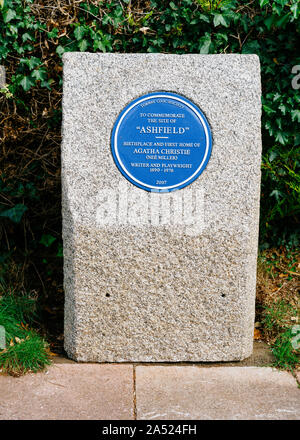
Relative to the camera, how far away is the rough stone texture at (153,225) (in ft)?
9.27

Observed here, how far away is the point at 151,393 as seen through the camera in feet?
8.57

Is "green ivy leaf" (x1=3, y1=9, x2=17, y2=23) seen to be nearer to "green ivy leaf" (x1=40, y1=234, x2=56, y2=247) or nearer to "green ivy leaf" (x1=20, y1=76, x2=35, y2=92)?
"green ivy leaf" (x1=20, y1=76, x2=35, y2=92)

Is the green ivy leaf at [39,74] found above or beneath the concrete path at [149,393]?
above

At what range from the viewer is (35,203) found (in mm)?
4059

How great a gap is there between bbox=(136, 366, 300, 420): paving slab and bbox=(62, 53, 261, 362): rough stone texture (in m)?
0.23

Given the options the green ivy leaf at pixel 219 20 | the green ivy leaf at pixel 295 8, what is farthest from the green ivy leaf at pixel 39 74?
the green ivy leaf at pixel 295 8

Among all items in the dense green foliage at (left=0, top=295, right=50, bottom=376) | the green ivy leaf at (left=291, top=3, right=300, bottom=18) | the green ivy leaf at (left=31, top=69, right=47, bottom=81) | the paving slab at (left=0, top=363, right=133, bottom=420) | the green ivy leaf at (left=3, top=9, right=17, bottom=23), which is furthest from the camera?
the green ivy leaf at (left=31, top=69, right=47, bottom=81)

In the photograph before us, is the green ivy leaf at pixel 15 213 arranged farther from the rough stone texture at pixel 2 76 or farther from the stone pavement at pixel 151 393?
the stone pavement at pixel 151 393

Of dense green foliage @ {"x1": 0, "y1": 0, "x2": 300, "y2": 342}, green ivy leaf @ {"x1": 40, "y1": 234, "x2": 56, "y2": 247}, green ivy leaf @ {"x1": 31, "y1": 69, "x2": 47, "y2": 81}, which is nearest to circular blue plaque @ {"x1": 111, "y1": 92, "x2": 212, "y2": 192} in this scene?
dense green foliage @ {"x1": 0, "y1": 0, "x2": 300, "y2": 342}

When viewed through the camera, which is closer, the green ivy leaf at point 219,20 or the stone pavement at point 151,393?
the stone pavement at point 151,393

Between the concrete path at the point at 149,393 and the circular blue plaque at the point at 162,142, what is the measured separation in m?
1.11

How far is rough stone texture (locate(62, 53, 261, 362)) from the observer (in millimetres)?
2824

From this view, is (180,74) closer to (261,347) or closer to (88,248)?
(88,248)

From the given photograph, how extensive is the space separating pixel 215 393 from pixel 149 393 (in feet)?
1.19
